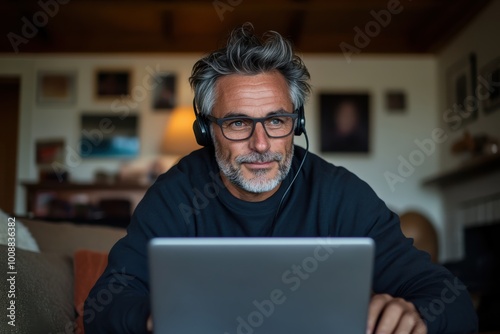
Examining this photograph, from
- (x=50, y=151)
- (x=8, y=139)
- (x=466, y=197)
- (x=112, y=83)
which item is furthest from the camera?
(x=8, y=139)

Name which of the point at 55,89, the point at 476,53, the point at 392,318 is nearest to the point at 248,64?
the point at 392,318

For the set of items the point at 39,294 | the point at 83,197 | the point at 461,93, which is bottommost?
the point at 39,294

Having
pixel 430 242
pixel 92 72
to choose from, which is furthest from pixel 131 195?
pixel 430 242

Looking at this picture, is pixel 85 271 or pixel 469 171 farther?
pixel 469 171

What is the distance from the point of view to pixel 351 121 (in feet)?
21.4

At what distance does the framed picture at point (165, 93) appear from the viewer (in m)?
6.53

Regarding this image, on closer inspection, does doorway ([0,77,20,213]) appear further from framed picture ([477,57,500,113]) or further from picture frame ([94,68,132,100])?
framed picture ([477,57,500,113])

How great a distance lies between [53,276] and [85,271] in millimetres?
123

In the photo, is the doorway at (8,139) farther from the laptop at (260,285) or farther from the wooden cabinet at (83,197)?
the laptop at (260,285)

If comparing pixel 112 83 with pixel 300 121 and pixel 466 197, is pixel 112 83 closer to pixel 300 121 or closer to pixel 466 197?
pixel 466 197

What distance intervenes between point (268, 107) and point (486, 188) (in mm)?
4032

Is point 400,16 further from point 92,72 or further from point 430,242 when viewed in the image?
point 92,72

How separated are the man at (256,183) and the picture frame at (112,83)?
496 centimetres

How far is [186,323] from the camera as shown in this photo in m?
0.99
